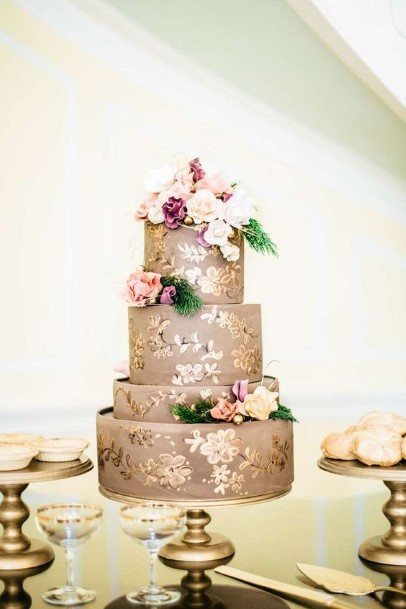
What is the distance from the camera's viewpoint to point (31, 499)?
3197 mm

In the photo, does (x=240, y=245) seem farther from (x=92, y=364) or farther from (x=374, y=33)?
(x=92, y=364)

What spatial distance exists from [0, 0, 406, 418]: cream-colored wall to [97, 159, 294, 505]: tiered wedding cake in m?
1.85

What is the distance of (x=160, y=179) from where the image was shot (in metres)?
2.57

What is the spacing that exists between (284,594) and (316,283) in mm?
3243

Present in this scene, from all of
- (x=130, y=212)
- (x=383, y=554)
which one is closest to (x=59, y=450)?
(x=383, y=554)

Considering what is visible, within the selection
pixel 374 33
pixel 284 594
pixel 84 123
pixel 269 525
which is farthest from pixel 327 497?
pixel 84 123

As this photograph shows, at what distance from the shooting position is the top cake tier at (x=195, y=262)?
2.58m

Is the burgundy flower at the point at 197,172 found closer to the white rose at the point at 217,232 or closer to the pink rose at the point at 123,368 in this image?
the white rose at the point at 217,232

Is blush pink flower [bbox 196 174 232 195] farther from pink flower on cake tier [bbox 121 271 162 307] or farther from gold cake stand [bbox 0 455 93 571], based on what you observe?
gold cake stand [bbox 0 455 93 571]

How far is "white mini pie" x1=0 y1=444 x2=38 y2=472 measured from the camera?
239cm

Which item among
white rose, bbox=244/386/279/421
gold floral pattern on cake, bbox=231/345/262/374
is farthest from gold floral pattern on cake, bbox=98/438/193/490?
gold floral pattern on cake, bbox=231/345/262/374

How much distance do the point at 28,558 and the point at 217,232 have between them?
3.17ft

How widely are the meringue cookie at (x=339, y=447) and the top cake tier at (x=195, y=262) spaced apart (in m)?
0.48

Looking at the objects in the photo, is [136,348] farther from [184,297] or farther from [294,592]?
[294,592]
